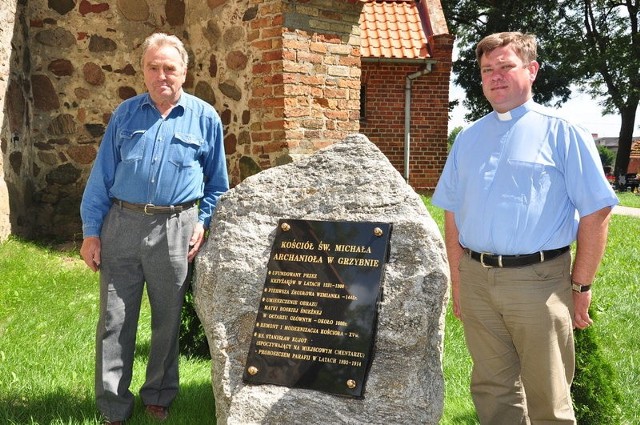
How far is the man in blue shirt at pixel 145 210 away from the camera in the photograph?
3.24m

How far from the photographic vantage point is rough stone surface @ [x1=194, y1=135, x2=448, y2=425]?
9.32ft

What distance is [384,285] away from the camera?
115 inches

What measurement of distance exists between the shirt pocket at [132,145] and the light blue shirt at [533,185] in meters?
1.60

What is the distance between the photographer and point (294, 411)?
2852mm

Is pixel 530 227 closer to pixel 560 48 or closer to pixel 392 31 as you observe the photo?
pixel 392 31

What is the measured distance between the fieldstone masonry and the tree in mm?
17152

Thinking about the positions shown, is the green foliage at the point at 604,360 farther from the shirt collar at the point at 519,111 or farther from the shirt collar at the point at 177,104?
the shirt collar at the point at 177,104

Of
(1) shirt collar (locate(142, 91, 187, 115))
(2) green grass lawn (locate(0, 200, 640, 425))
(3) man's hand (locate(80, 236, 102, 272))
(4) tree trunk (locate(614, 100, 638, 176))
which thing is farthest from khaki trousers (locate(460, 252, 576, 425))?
(4) tree trunk (locate(614, 100, 638, 176))

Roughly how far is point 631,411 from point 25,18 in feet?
21.0

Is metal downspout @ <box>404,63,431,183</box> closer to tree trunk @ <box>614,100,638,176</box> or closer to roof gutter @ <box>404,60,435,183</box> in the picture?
roof gutter @ <box>404,60,435,183</box>

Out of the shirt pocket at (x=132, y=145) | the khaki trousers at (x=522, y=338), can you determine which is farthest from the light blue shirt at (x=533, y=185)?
the shirt pocket at (x=132, y=145)

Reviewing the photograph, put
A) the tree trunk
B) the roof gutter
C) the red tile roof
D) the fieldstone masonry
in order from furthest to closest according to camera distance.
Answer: the tree trunk → the roof gutter → the red tile roof → the fieldstone masonry

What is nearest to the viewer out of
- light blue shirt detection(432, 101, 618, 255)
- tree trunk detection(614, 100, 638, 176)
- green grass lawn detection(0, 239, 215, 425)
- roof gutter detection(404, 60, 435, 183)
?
light blue shirt detection(432, 101, 618, 255)

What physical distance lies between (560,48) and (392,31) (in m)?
12.5
